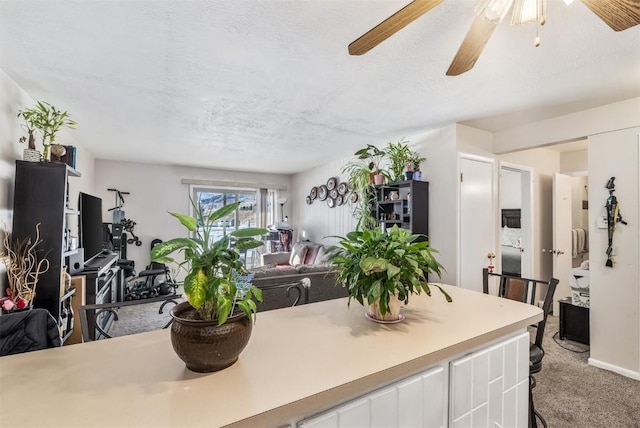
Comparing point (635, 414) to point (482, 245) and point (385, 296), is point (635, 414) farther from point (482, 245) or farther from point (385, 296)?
point (385, 296)

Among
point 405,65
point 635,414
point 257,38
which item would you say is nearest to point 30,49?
point 257,38

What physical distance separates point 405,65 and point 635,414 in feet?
9.67

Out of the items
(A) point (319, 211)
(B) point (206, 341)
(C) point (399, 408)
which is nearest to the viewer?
(B) point (206, 341)

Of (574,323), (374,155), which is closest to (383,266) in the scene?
(374,155)

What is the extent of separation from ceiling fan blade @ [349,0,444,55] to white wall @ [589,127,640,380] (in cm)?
275

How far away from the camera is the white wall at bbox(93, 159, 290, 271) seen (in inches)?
209

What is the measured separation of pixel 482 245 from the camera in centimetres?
358

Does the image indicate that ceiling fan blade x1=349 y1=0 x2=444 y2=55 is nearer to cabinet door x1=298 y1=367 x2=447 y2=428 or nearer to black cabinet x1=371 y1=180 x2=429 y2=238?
cabinet door x1=298 y1=367 x2=447 y2=428

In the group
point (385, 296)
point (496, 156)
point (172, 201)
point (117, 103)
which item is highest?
point (117, 103)

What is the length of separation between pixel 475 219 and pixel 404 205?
32.5 inches

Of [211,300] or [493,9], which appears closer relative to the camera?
[211,300]

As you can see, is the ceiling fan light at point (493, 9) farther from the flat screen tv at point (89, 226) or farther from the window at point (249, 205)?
the window at point (249, 205)

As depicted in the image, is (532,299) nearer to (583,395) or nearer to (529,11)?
(583,395)

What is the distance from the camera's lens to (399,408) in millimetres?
967
